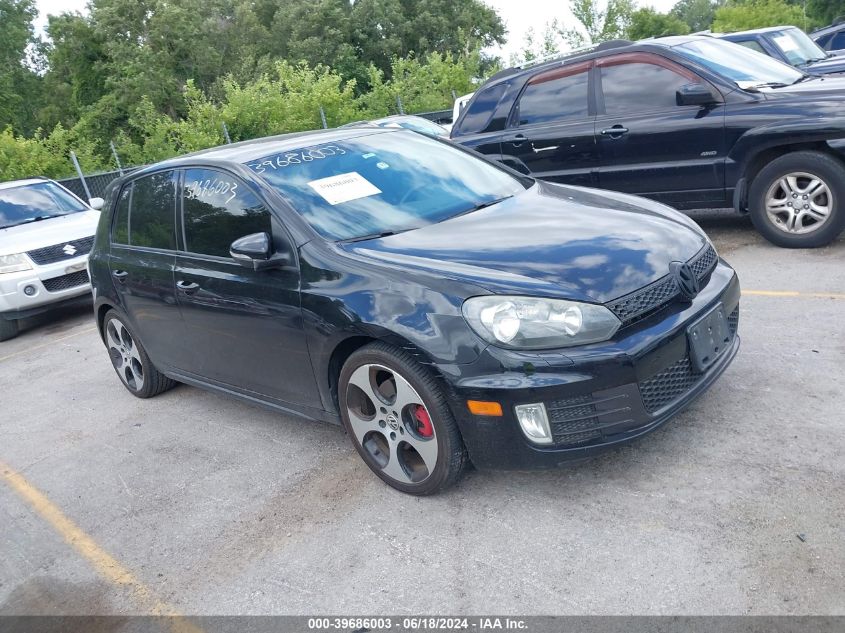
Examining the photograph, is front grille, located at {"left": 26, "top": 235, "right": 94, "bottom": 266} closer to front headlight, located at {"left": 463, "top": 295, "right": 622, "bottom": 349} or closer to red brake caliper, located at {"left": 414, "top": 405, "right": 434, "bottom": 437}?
red brake caliper, located at {"left": 414, "top": 405, "right": 434, "bottom": 437}

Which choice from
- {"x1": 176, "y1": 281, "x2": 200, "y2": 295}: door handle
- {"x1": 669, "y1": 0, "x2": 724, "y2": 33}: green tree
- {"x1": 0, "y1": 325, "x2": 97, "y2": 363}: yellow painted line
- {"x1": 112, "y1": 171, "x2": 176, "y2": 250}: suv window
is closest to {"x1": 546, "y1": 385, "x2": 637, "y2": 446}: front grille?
{"x1": 176, "y1": 281, "x2": 200, "y2": 295}: door handle

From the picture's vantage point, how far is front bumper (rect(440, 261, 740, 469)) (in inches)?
122

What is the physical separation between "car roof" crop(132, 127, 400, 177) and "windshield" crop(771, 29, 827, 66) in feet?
25.8

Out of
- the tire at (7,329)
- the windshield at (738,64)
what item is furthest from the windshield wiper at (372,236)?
the tire at (7,329)

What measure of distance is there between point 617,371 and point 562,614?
0.93 metres

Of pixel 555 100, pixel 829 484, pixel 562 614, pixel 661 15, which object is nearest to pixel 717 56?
pixel 555 100

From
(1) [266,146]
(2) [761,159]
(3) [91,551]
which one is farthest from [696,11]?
(3) [91,551]

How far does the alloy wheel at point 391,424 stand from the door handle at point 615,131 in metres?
4.36

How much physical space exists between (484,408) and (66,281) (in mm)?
6936

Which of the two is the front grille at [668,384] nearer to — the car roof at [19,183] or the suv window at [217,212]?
the suv window at [217,212]

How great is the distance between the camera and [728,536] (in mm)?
2969

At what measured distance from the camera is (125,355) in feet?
19.0

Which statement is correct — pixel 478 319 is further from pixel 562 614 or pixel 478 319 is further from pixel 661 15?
pixel 661 15

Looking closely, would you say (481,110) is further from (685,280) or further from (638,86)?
(685,280)
